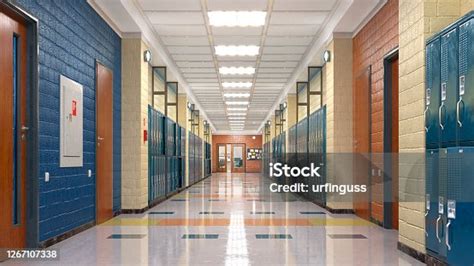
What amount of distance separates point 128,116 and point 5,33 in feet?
16.3

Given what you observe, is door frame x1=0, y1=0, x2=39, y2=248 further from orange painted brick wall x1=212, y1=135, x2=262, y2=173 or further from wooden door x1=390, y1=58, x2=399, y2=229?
orange painted brick wall x1=212, y1=135, x2=262, y2=173

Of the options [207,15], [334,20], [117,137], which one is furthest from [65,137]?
[334,20]

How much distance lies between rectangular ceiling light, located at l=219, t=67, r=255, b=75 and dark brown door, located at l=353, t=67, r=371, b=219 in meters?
5.01

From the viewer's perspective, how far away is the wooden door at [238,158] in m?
44.7

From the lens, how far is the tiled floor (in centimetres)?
521

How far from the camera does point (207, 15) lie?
9.26 metres

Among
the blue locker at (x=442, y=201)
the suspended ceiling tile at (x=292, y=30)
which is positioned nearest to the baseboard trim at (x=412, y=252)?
the blue locker at (x=442, y=201)

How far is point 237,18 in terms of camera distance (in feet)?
31.2

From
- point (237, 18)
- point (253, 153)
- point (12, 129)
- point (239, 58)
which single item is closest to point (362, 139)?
point (237, 18)

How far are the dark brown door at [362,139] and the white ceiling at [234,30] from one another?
1.10m

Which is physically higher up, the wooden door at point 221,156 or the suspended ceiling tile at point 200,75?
the suspended ceiling tile at point 200,75

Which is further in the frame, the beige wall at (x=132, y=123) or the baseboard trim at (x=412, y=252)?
the beige wall at (x=132, y=123)

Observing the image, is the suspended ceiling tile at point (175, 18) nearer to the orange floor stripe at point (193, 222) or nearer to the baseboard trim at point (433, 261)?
the orange floor stripe at point (193, 222)

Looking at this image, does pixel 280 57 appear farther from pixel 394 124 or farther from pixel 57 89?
pixel 57 89
